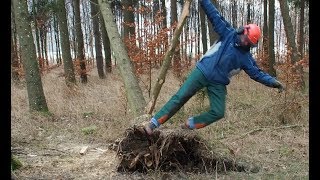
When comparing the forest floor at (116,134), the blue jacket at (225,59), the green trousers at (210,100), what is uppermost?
the blue jacket at (225,59)

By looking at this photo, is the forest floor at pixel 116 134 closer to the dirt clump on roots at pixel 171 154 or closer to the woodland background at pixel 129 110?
the woodland background at pixel 129 110

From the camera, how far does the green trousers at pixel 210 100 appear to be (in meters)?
5.69

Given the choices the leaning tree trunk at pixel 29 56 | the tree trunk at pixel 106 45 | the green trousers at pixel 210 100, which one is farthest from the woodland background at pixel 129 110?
the tree trunk at pixel 106 45

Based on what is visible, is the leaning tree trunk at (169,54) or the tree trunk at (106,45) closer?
the leaning tree trunk at (169,54)

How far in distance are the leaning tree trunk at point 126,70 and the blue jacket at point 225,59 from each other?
2357mm

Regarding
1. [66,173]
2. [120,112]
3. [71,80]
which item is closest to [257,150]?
[66,173]

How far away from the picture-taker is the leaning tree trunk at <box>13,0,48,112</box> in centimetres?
980

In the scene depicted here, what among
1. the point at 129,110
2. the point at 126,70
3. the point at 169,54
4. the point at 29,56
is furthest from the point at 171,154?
the point at 29,56

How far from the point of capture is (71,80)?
48.7ft

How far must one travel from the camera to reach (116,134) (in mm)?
8258

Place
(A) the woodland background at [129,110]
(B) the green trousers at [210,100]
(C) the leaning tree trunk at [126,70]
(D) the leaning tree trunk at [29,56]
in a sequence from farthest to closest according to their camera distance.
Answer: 1. (D) the leaning tree trunk at [29,56]
2. (C) the leaning tree trunk at [126,70]
3. (A) the woodland background at [129,110]
4. (B) the green trousers at [210,100]

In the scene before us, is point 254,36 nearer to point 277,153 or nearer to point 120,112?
point 277,153

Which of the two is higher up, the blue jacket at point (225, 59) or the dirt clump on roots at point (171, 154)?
the blue jacket at point (225, 59)
